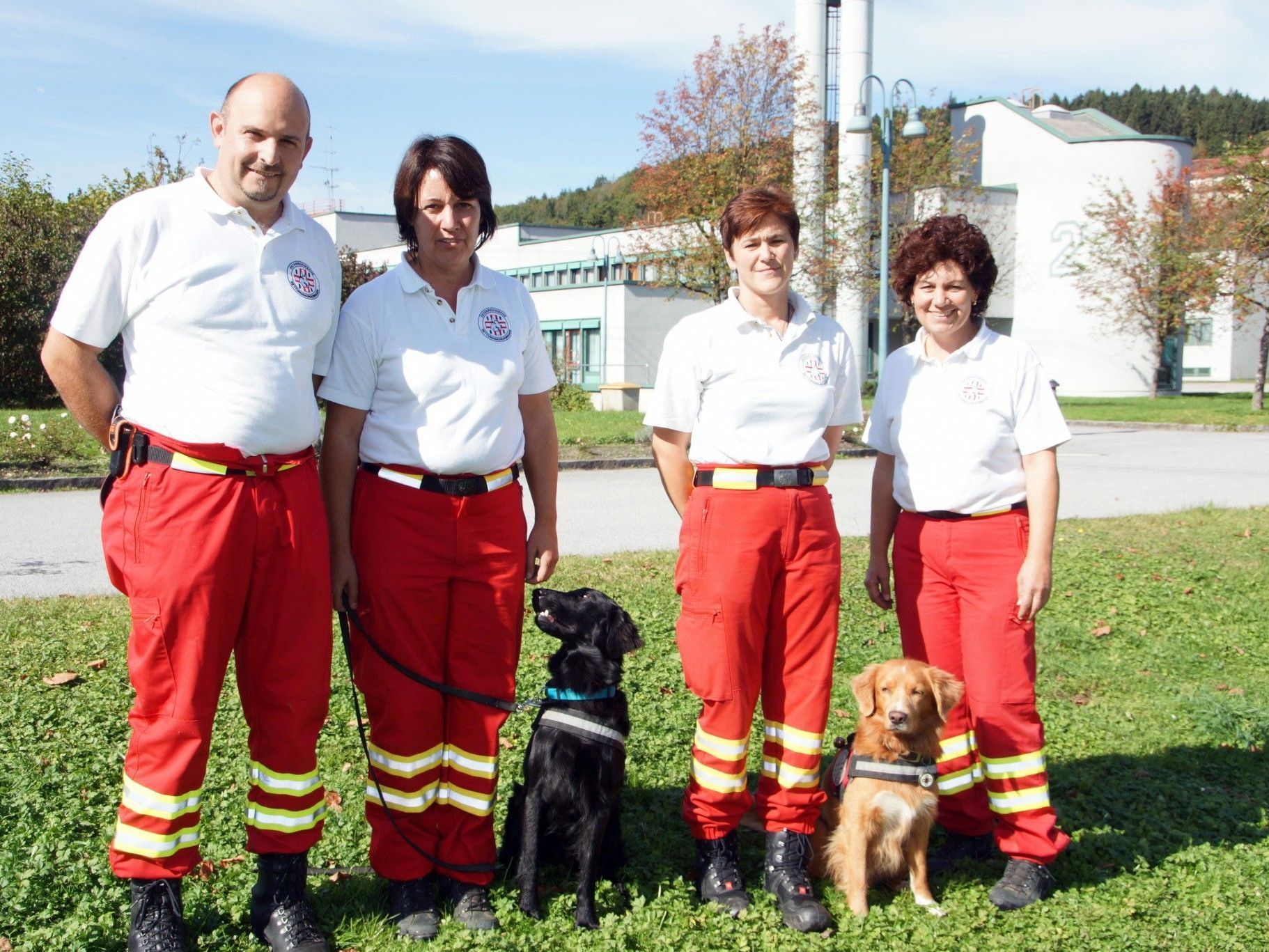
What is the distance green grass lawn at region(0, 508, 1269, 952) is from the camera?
3.54 meters

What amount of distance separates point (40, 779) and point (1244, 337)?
63.2 m

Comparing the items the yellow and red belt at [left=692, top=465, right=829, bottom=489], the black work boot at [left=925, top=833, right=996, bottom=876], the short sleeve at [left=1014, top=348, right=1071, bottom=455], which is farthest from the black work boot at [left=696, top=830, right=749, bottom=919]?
the short sleeve at [left=1014, top=348, right=1071, bottom=455]

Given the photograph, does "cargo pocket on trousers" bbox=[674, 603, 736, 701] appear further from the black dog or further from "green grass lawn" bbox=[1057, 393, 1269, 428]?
"green grass lawn" bbox=[1057, 393, 1269, 428]

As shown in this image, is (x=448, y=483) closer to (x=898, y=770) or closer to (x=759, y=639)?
(x=759, y=639)

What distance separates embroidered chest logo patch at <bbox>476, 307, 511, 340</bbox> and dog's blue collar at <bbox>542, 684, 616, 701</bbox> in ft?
3.90

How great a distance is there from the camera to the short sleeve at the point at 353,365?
10.8 ft

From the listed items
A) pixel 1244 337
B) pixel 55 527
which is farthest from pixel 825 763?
pixel 1244 337

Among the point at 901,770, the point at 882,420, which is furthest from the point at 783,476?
the point at 901,770

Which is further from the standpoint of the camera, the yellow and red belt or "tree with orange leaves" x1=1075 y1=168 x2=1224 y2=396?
"tree with orange leaves" x1=1075 y1=168 x2=1224 y2=396

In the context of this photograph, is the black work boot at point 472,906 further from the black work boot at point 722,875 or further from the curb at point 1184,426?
the curb at point 1184,426

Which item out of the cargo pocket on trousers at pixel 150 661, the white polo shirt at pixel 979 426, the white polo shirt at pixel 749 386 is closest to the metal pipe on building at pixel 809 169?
the white polo shirt at pixel 979 426

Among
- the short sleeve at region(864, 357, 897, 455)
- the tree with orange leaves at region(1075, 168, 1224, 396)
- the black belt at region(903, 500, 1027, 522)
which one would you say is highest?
the tree with orange leaves at region(1075, 168, 1224, 396)

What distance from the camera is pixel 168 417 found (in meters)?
2.96

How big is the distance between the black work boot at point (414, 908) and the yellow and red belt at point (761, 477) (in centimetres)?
161
